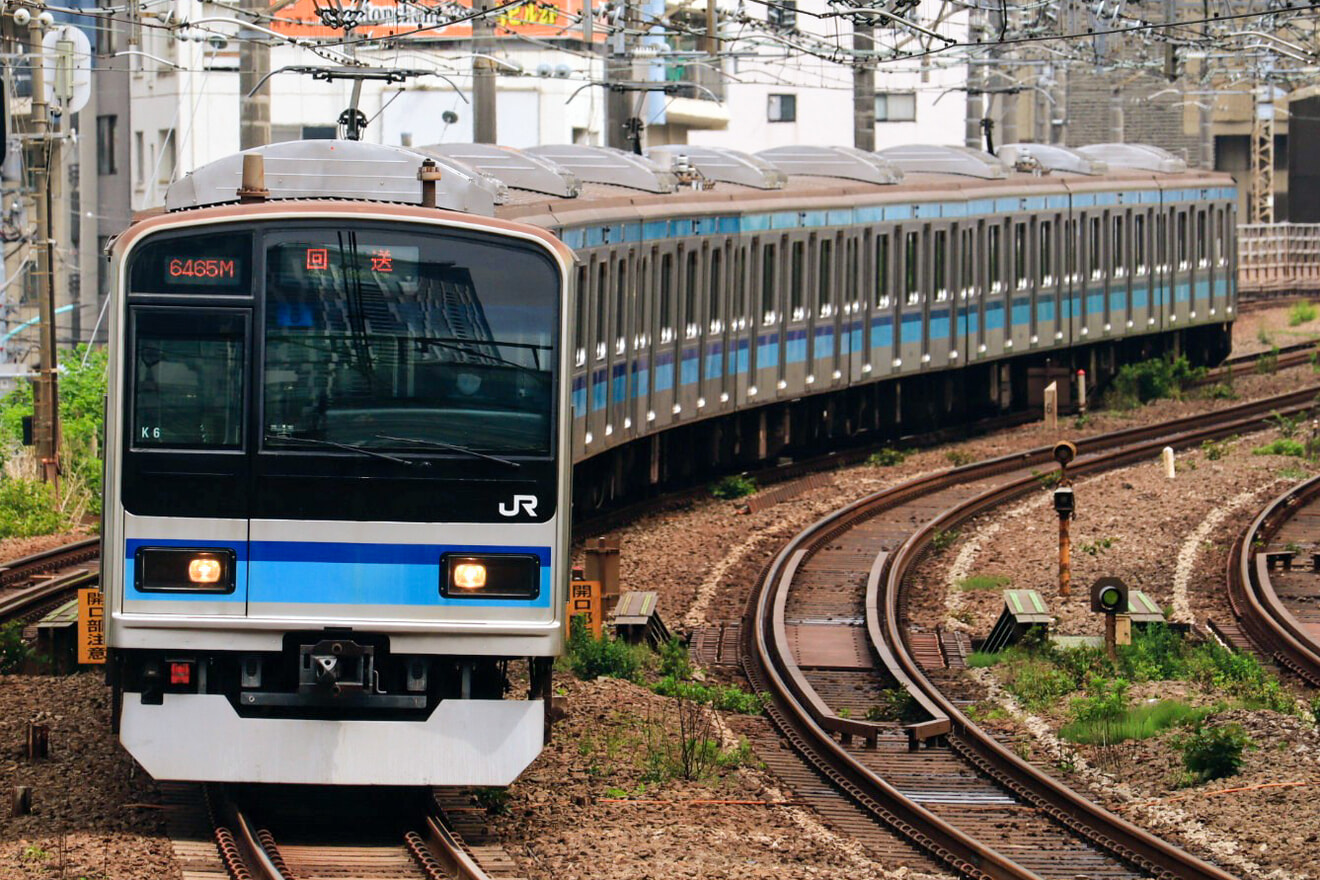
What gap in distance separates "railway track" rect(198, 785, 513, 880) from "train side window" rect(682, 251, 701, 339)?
977 cm

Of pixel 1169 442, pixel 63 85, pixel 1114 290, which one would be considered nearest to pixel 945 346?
pixel 1169 442

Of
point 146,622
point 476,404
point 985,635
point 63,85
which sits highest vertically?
point 63,85

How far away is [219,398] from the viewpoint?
8.50 m

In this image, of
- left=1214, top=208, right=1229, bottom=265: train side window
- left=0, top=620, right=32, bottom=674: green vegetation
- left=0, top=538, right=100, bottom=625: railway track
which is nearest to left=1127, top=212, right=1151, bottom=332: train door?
left=1214, top=208, right=1229, bottom=265: train side window

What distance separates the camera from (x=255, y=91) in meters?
17.8

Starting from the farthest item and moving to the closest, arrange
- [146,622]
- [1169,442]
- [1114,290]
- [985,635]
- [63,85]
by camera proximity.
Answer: [1114,290]
[1169,442]
[63,85]
[985,635]
[146,622]

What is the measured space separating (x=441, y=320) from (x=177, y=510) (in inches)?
47.0

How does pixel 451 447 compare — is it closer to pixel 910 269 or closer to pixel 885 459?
pixel 885 459

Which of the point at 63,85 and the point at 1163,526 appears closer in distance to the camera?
the point at 1163,526

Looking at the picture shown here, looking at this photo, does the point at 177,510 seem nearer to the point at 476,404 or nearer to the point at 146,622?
the point at 146,622

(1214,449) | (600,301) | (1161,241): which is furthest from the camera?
(1161,241)

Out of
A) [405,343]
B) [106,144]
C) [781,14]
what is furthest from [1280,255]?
[405,343]

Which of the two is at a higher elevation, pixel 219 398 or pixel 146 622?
pixel 219 398

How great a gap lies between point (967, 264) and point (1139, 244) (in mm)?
4640
